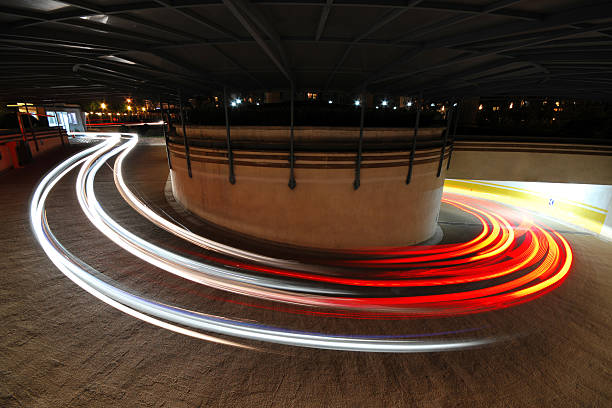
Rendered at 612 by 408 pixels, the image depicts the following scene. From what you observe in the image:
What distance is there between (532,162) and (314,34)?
1719 centimetres

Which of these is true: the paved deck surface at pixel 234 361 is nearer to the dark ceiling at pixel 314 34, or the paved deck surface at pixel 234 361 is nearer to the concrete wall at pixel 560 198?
the dark ceiling at pixel 314 34

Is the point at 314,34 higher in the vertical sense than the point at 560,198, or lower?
higher

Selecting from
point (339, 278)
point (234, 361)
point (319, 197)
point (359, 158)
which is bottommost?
point (339, 278)

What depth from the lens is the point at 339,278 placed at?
24.2 feet

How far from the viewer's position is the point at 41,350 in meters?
4.09

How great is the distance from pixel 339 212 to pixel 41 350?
7720mm

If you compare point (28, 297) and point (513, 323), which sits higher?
point (28, 297)

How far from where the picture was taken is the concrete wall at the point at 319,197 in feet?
27.7

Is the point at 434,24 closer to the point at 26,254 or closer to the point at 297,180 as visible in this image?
the point at 297,180

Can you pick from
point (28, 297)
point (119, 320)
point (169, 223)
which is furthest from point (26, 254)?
point (119, 320)

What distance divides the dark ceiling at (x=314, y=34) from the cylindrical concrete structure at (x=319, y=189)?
272 cm

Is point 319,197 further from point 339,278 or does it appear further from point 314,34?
point 314,34

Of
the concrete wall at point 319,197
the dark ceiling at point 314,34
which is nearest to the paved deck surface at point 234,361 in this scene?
the concrete wall at point 319,197

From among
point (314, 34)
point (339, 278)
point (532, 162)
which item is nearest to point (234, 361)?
point (339, 278)
